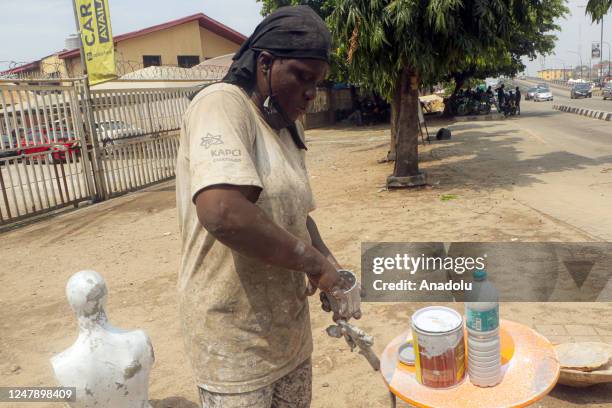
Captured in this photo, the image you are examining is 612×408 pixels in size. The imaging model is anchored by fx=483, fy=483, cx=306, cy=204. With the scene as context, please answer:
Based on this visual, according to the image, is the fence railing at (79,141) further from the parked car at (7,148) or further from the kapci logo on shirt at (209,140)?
the kapci logo on shirt at (209,140)

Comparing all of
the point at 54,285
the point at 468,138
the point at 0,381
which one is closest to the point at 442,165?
the point at 468,138

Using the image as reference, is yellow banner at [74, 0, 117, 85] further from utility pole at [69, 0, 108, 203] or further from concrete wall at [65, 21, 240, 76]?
concrete wall at [65, 21, 240, 76]

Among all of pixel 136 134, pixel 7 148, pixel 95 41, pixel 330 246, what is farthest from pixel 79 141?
pixel 330 246

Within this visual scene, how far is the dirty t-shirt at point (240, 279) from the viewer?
A: 1334 millimetres

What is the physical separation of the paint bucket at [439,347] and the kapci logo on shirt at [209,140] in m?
1.02

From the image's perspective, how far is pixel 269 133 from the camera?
4.64ft

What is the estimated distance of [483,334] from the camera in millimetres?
1800

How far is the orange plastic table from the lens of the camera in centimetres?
178

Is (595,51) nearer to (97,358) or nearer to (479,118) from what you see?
(479,118)

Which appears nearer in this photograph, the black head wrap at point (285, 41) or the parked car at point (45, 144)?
the black head wrap at point (285, 41)

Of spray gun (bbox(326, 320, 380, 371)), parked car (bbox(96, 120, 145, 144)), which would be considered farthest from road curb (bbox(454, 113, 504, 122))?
→ spray gun (bbox(326, 320, 380, 371))

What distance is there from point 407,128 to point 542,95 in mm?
35819

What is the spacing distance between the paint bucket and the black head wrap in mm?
1005

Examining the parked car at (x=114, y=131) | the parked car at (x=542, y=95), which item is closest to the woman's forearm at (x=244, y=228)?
the parked car at (x=114, y=131)
